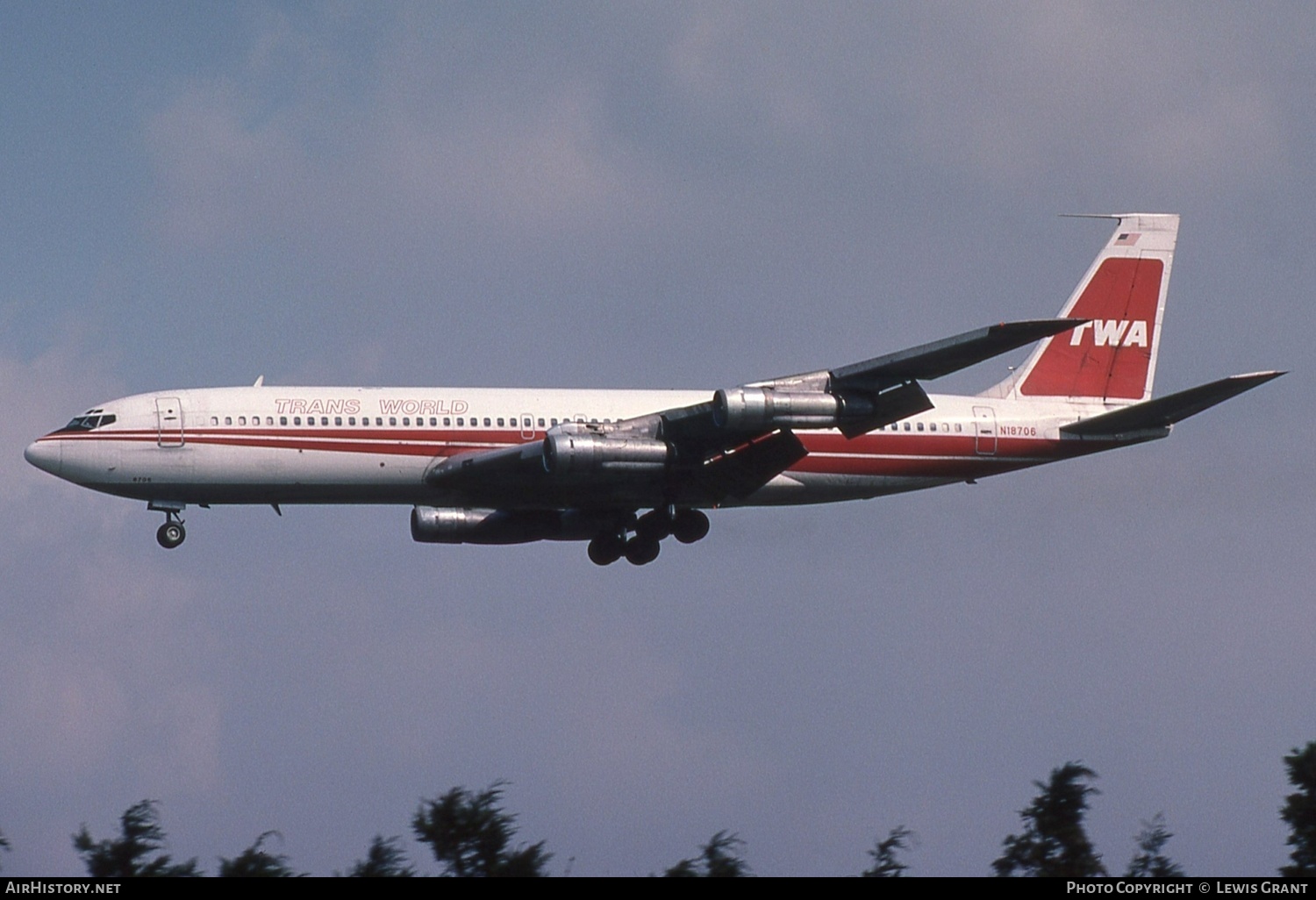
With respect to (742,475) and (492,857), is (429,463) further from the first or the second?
(492,857)

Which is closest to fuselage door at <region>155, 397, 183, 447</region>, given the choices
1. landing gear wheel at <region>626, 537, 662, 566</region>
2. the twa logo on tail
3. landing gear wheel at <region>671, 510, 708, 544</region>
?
landing gear wheel at <region>626, 537, 662, 566</region>

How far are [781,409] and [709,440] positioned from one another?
2634mm

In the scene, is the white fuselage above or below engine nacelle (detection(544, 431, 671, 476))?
above

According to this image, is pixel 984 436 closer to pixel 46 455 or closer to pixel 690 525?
pixel 690 525

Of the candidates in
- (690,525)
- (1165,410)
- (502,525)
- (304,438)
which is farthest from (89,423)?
(1165,410)

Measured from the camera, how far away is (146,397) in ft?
164

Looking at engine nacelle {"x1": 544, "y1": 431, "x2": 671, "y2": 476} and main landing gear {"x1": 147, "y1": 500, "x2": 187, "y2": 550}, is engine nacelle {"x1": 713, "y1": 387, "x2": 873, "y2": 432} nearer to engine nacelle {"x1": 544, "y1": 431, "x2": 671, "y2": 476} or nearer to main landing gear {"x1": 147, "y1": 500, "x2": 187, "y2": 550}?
engine nacelle {"x1": 544, "y1": 431, "x2": 671, "y2": 476}

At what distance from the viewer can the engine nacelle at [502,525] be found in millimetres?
54219

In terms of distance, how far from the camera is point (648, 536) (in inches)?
2099

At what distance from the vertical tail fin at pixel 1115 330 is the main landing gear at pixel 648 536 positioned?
35.2 feet

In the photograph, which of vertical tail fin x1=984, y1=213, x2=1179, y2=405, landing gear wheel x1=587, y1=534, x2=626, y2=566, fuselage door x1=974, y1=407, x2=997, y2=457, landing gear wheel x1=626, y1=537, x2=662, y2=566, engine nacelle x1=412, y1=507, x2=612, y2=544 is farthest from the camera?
vertical tail fin x1=984, y1=213, x2=1179, y2=405

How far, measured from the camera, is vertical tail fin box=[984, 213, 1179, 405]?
56.0 metres

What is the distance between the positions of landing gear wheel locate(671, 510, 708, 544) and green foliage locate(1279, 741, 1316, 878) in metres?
18.8
